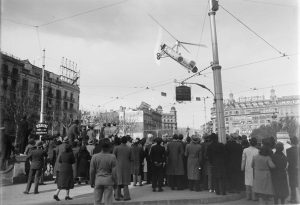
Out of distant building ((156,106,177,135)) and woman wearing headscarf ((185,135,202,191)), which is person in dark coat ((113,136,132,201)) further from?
distant building ((156,106,177,135))

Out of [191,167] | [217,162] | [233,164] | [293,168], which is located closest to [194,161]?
[191,167]

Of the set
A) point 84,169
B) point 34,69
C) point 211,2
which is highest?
point 34,69

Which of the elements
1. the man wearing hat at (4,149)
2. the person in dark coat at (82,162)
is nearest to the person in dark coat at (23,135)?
the man wearing hat at (4,149)

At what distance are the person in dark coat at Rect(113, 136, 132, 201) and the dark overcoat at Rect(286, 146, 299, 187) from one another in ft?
16.4

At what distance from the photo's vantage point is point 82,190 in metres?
12.2

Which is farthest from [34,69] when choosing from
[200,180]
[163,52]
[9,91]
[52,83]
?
[200,180]

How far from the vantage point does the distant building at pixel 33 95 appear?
46581mm

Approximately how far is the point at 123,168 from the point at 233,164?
155 inches

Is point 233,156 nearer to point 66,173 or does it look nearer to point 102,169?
point 102,169

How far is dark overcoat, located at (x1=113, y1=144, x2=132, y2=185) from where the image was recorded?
32.8 feet

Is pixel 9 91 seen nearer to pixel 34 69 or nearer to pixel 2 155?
pixel 34 69

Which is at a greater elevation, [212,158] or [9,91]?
[9,91]

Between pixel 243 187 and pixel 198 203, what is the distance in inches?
107

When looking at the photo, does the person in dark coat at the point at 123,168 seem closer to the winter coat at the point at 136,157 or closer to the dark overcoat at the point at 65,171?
the dark overcoat at the point at 65,171
